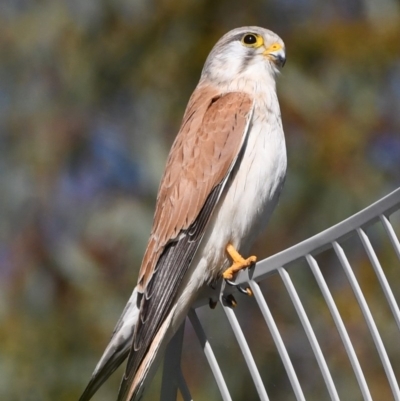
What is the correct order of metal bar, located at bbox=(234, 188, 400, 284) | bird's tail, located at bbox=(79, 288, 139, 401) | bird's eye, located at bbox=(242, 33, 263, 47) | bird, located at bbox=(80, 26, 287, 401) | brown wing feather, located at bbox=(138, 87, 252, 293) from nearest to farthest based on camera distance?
metal bar, located at bbox=(234, 188, 400, 284) → bird's tail, located at bbox=(79, 288, 139, 401) → bird, located at bbox=(80, 26, 287, 401) → brown wing feather, located at bbox=(138, 87, 252, 293) → bird's eye, located at bbox=(242, 33, 263, 47)

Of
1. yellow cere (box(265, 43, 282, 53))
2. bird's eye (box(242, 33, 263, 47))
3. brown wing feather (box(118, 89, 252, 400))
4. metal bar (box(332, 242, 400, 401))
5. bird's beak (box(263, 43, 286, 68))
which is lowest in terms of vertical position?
metal bar (box(332, 242, 400, 401))

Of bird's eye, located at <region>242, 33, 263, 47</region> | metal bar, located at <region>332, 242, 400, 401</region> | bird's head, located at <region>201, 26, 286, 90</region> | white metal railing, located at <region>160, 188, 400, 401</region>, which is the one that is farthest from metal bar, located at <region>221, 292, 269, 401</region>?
bird's eye, located at <region>242, 33, 263, 47</region>

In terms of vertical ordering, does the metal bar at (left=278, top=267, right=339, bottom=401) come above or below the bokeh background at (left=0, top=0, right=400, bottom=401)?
below

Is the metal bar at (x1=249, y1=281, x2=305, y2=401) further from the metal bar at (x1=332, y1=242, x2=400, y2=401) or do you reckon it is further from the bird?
the bird

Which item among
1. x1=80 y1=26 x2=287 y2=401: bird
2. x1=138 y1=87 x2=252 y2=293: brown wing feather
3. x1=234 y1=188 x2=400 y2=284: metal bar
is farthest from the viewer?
x1=138 y1=87 x2=252 y2=293: brown wing feather

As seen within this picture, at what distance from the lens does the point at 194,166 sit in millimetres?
3064

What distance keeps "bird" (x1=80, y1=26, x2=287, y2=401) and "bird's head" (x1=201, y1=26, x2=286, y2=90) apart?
13cm

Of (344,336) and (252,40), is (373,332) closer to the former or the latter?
(344,336)

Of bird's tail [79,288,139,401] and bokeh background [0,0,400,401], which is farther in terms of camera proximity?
bokeh background [0,0,400,401]

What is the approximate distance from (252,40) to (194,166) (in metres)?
0.73

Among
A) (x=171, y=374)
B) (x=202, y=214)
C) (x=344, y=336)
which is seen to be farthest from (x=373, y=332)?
(x=202, y=214)

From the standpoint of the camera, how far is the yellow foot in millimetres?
2779

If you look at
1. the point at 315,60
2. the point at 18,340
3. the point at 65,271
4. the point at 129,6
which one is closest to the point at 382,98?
the point at 315,60

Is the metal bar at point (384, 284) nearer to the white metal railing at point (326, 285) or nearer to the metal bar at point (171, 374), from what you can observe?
the white metal railing at point (326, 285)
